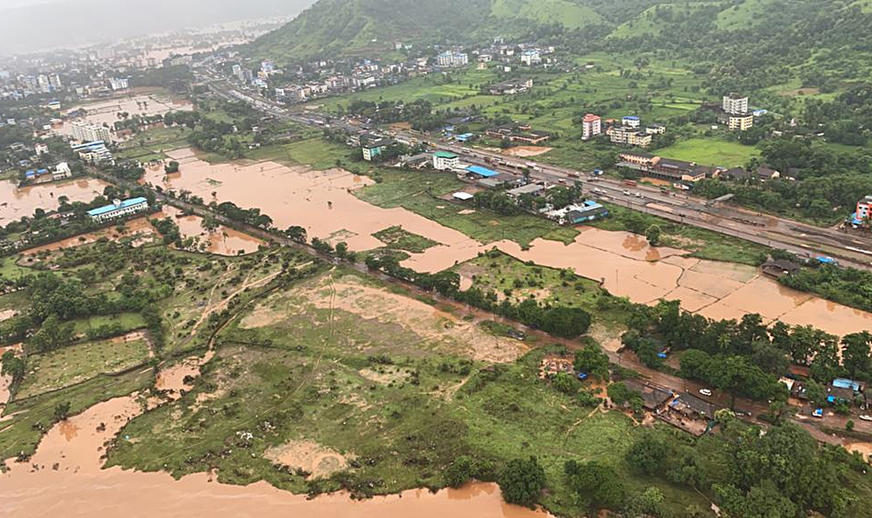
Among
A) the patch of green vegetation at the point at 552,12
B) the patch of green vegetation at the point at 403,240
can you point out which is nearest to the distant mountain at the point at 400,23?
the patch of green vegetation at the point at 552,12

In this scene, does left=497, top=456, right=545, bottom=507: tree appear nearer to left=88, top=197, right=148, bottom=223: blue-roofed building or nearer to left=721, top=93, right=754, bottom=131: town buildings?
left=88, top=197, right=148, bottom=223: blue-roofed building

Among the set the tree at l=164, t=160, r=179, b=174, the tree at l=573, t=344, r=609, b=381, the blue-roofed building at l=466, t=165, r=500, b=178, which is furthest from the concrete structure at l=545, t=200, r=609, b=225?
the tree at l=164, t=160, r=179, b=174

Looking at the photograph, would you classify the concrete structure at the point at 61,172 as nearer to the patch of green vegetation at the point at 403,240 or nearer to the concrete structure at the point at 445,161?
the concrete structure at the point at 445,161

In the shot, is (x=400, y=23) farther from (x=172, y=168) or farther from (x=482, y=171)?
(x=482, y=171)

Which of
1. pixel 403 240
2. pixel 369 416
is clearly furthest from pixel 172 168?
pixel 369 416

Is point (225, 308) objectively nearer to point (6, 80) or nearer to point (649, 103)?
point (649, 103)
